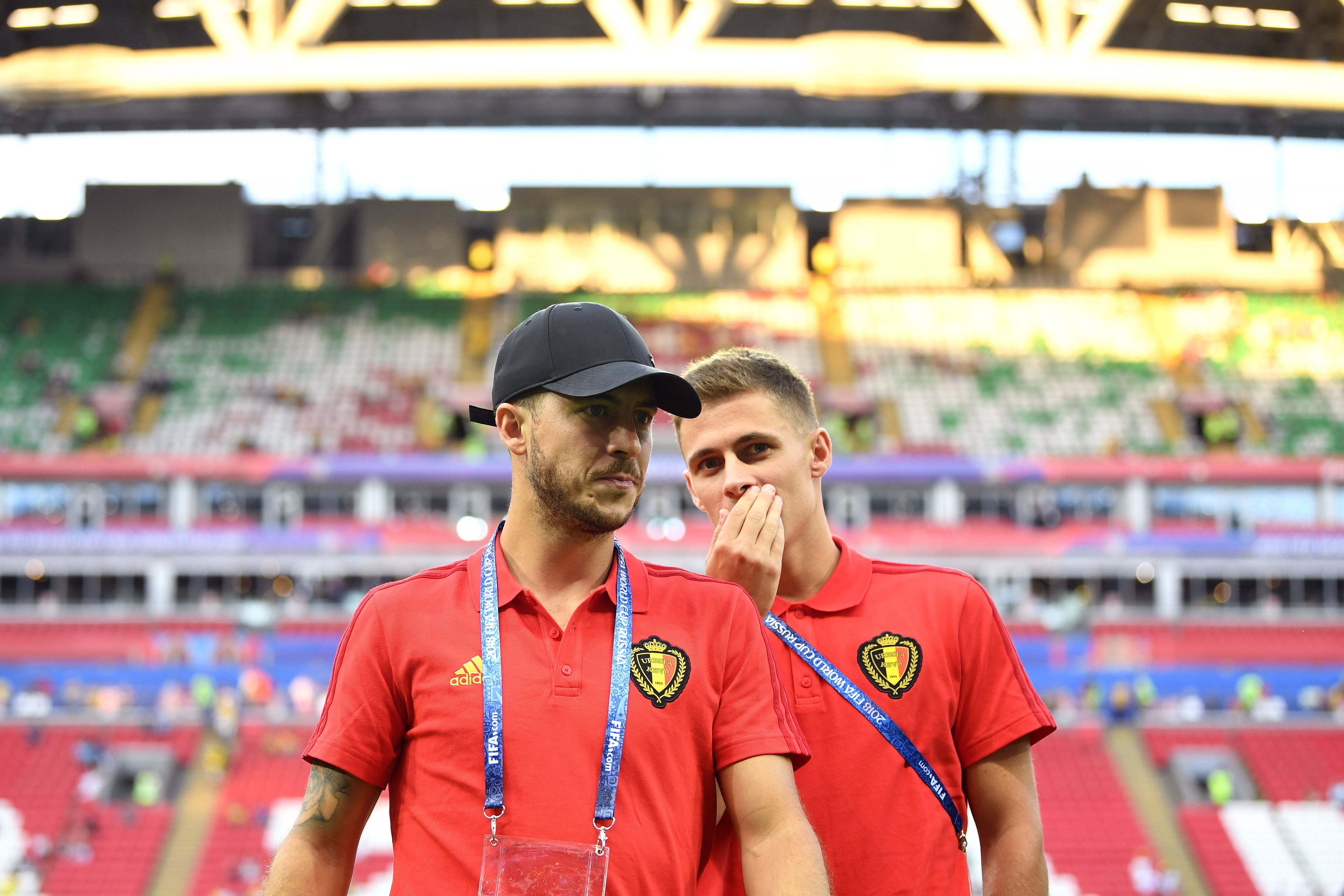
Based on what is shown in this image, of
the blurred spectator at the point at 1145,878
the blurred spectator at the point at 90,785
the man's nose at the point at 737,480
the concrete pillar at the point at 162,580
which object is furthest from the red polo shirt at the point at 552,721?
the concrete pillar at the point at 162,580

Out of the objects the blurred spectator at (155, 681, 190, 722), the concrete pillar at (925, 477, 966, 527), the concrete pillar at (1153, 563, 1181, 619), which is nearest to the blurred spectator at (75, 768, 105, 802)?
the blurred spectator at (155, 681, 190, 722)

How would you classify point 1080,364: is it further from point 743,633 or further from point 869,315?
point 743,633

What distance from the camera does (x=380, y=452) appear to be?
35844 millimetres

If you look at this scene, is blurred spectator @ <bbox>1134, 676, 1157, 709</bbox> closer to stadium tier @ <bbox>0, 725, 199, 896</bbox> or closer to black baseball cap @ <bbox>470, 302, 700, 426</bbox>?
stadium tier @ <bbox>0, 725, 199, 896</bbox>

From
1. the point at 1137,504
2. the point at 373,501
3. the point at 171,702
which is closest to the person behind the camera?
the point at 171,702

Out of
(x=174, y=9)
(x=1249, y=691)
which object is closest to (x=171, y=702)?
(x=174, y=9)

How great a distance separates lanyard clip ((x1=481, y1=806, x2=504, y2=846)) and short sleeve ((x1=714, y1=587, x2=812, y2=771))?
455mm

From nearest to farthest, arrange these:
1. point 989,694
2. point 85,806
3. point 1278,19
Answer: point 989,694, point 85,806, point 1278,19

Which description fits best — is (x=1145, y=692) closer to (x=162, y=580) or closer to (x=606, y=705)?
(x=162, y=580)

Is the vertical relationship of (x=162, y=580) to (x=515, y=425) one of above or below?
below

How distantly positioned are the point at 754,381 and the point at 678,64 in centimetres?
2321

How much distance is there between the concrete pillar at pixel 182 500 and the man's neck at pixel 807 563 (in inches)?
1324

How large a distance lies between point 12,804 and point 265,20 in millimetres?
16042

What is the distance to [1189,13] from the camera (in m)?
40.2
